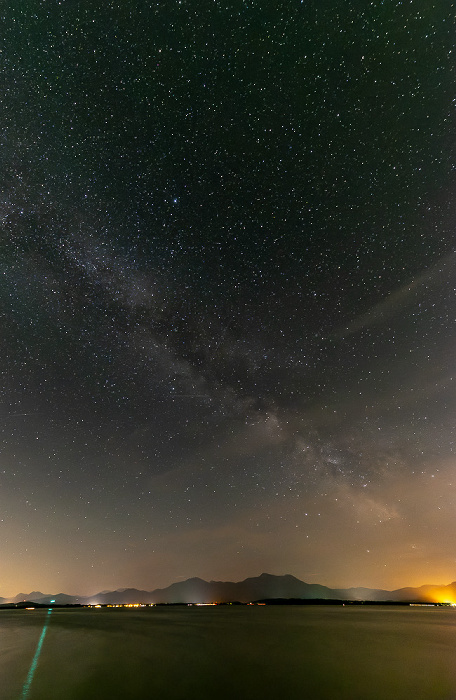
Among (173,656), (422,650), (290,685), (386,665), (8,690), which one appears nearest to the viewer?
(8,690)

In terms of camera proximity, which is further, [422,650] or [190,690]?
[422,650]

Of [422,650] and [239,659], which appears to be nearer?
[239,659]

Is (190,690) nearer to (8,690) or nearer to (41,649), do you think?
(8,690)

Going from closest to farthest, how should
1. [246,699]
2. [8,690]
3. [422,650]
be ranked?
[246,699] < [8,690] < [422,650]

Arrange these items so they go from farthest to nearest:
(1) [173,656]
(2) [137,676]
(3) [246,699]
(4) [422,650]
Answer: (4) [422,650]
(1) [173,656]
(2) [137,676]
(3) [246,699]

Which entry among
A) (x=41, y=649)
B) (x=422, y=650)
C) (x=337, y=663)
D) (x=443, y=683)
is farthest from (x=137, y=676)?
(x=422, y=650)

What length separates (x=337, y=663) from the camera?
57.8ft

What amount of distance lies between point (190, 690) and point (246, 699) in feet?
7.11

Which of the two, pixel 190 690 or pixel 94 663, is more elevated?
pixel 94 663

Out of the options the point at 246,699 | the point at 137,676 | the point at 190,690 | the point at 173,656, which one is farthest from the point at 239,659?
the point at 246,699

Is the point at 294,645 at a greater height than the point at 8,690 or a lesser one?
greater

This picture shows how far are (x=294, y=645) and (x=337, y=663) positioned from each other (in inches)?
315

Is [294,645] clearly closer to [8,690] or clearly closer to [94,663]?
[94,663]

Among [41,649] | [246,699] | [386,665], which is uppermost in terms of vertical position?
[41,649]
